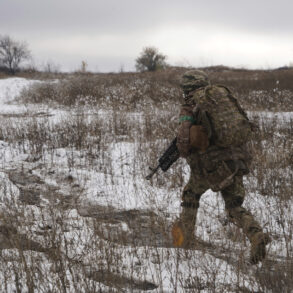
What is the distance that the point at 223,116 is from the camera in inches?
90.7

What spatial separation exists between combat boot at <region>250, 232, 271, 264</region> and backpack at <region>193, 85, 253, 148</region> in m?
0.67

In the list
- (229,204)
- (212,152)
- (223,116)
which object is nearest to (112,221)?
(229,204)

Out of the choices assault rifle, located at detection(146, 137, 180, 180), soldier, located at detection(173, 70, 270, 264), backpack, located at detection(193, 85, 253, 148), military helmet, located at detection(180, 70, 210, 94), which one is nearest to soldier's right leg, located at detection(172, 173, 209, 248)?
soldier, located at detection(173, 70, 270, 264)

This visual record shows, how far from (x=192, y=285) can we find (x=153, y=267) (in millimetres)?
432

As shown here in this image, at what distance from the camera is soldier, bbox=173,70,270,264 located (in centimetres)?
231

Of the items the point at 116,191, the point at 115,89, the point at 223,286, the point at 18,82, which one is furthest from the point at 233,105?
the point at 18,82

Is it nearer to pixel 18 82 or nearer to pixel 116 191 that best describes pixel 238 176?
pixel 116 191

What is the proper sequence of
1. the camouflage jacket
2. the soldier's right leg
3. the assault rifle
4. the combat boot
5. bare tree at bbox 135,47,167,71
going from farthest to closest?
bare tree at bbox 135,47,167,71
the assault rifle
the soldier's right leg
the camouflage jacket
the combat boot

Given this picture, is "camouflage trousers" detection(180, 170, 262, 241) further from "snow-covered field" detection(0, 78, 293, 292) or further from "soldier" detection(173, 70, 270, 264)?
"snow-covered field" detection(0, 78, 293, 292)

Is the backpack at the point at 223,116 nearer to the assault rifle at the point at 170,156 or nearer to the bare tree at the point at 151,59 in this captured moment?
the assault rifle at the point at 170,156

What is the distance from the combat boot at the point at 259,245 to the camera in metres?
2.24

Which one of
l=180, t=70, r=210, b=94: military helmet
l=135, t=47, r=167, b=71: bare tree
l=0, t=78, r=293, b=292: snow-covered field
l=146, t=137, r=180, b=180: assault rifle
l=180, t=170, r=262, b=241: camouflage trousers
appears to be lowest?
l=0, t=78, r=293, b=292: snow-covered field

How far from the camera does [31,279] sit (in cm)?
195

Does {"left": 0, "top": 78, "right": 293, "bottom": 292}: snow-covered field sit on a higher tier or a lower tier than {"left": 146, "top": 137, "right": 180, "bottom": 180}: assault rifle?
lower
